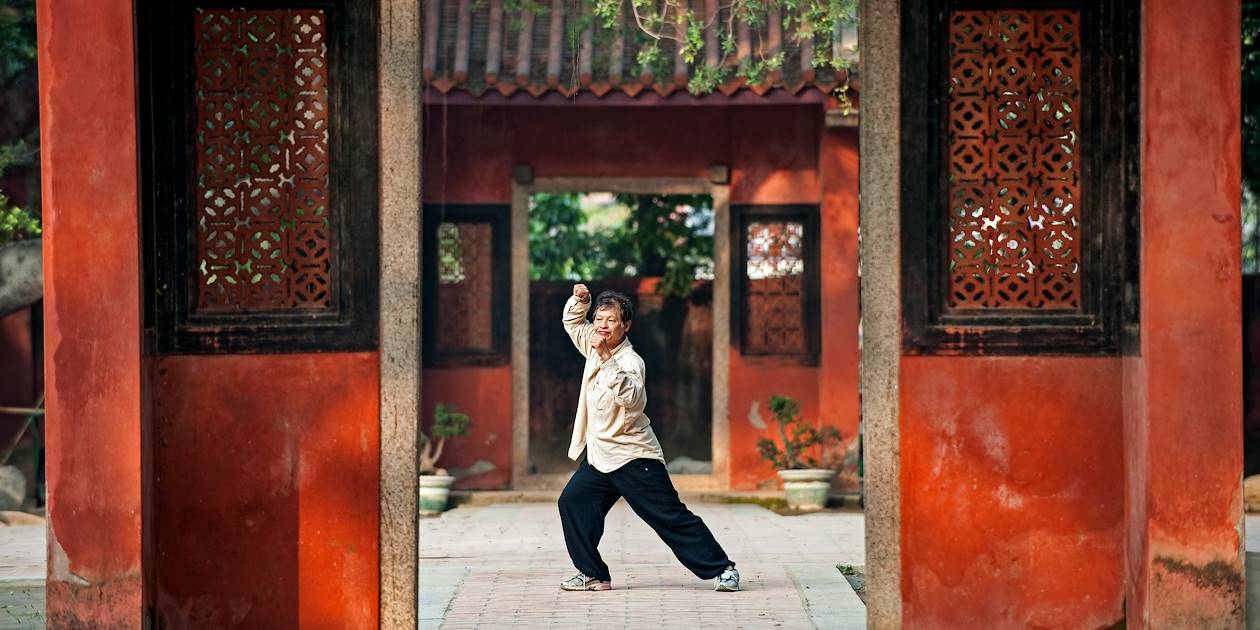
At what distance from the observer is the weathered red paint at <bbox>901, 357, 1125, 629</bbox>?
7.34 meters

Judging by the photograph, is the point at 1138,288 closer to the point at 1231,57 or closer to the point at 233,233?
the point at 1231,57

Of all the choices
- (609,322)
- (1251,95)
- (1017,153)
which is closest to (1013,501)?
(1017,153)

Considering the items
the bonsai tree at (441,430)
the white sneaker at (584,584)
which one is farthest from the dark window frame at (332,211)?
the bonsai tree at (441,430)

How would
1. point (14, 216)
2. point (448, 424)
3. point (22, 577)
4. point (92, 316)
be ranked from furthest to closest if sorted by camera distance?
point (448, 424)
point (14, 216)
point (22, 577)
point (92, 316)

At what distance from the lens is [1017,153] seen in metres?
7.41

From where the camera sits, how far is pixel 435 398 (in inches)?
598

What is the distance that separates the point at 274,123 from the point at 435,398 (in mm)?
7905

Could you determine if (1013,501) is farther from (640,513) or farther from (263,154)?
(263,154)

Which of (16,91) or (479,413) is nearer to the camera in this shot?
(16,91)

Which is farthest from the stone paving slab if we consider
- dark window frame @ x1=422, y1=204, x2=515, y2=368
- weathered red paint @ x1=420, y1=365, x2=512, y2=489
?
dark window frame @ x1=422, y1=204, x2=515, y2=368

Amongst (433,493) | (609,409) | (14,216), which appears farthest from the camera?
(433,493)

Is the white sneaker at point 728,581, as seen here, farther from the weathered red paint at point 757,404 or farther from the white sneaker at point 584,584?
the weathered red paint at point 757,404

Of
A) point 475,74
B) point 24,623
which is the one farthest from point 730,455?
point 24,623

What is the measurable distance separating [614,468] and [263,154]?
9.03 ft
